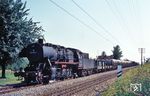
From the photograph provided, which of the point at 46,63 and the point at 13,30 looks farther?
the point at 13,30

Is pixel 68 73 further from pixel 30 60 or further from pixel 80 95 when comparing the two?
pixel 80 95

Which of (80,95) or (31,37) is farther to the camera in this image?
(31,37)

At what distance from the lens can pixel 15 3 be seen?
1832 inches

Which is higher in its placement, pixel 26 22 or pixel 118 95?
pixel 26 22

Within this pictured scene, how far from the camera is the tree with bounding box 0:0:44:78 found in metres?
43.9

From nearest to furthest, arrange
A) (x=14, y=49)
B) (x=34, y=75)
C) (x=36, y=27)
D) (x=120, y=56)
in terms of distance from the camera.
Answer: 1. (x=34, y=75)
2. (x=14, y=49)
3. (x=36, y=27)
4. (x=120, y=56)

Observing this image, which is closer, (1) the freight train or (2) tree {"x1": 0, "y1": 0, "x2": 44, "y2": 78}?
(1) the freight train

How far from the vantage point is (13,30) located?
145 ft

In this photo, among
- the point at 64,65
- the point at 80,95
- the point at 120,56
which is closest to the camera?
the point at 80,95

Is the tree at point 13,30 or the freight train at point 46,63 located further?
the tree at point 13,30

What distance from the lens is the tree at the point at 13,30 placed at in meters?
43.9

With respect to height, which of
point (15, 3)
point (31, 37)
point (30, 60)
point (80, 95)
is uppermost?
point (15, 3)

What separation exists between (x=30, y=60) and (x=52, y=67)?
243 centimetres

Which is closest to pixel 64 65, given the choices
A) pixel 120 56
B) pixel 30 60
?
pixel 30 60
